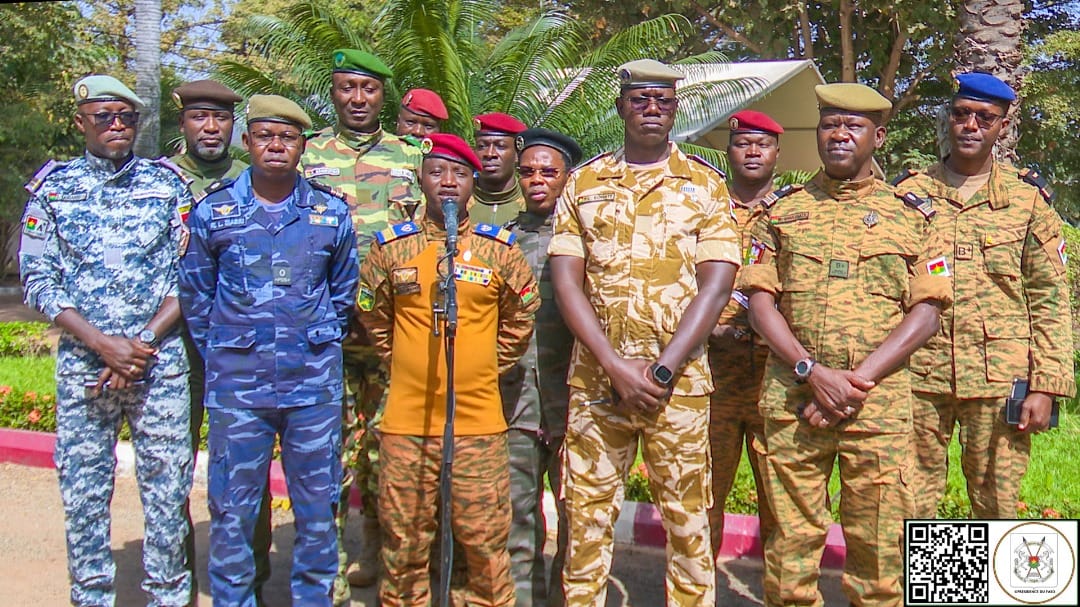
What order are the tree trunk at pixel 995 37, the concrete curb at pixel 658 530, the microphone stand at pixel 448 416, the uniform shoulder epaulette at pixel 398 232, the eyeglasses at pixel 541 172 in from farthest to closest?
the tree trunk at pixel 995 37, the concrete curb at pixel 658 530, the eyeglasses at pixel 541 172, the uniform shoulder epaulette at pixel 398 232, the microphone stand at pixel 448 416

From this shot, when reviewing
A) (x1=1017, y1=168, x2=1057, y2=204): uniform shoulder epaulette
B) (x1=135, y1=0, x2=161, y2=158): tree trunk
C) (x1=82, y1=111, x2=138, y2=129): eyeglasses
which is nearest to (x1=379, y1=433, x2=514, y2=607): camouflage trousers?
(x1=82, y1=111, x2=138, y2=129): eyeglasses

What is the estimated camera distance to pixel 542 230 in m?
4.16

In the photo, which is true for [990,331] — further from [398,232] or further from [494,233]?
[398,232]

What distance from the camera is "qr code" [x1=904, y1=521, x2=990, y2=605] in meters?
3.70

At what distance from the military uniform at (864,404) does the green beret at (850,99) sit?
0.29 metres


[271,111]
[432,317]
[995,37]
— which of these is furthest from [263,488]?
[995,37]

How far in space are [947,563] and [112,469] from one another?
3.33m

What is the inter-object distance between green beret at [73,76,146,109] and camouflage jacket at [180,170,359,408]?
0.64 m

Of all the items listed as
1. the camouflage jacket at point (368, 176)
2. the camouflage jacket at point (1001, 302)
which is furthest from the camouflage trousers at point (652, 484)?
the camouflage jacket at point (368, 176)

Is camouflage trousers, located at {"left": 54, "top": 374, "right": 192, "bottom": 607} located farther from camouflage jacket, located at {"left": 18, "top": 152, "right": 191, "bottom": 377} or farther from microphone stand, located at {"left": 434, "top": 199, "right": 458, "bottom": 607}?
microphone stand, located at {"left": 434, "top": 199, "right": 458, "bottom": 607}

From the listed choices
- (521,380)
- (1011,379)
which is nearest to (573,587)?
(521,380)

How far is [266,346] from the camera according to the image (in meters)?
3.61

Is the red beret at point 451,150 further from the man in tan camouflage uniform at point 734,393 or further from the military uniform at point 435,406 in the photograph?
the man in tan camouflage uniform at point 734,393

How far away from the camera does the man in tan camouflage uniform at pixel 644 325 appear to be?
355cm
